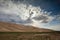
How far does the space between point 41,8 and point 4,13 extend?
564 mm

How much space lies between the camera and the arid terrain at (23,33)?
229 centimetres

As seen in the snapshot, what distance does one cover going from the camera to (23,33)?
2.31 meters

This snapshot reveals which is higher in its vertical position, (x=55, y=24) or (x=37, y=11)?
(x=37, y=11)

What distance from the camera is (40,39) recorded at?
2314 mm

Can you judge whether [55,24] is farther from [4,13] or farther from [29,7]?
[4,13]

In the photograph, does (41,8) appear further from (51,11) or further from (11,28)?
(11,28)

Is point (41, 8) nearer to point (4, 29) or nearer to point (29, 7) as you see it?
point (29, 7)

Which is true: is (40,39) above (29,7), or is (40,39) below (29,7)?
below

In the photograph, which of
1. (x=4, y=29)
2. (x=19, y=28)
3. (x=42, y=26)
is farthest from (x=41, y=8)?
(x=4, y=29)

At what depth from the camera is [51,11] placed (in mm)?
2359

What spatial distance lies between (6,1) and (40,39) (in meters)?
0.77

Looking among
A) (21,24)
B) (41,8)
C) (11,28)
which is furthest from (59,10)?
(11,28)

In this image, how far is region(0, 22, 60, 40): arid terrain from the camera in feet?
7.52

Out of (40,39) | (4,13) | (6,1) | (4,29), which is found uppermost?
(6,1)
